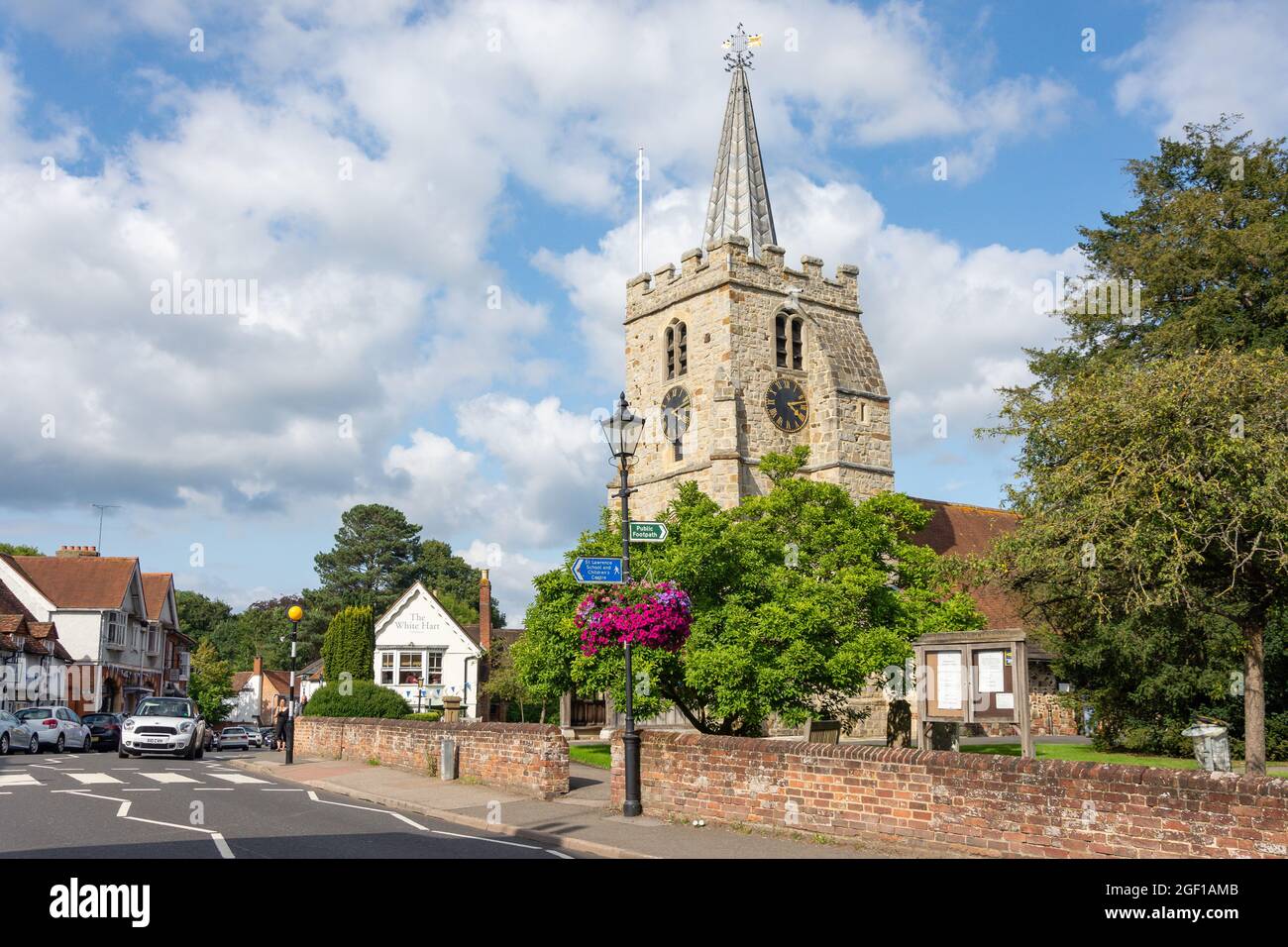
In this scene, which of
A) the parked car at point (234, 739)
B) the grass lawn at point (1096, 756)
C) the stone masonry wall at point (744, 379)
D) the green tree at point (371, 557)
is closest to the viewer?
the grass lawn at point (1096, 756)

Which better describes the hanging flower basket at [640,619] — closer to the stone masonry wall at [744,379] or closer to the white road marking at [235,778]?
the white road marking at [235,778]

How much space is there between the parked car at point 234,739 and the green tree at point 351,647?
15.9 feet

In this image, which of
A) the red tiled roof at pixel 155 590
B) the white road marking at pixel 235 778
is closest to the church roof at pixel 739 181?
the white road marking at pixel 235 778

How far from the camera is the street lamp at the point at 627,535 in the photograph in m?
14.2

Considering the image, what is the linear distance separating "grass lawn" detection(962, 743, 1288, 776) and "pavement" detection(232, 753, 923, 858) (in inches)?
518

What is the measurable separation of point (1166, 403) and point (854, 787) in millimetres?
9172

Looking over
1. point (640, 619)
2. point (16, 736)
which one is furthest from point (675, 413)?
point (640, 619)

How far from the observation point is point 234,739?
4841 cm

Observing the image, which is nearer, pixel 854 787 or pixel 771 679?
pixel 854 787

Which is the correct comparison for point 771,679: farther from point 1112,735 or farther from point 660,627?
point 1112,735

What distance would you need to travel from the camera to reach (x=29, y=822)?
12320 mm

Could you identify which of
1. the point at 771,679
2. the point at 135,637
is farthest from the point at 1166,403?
the point at 135,637
